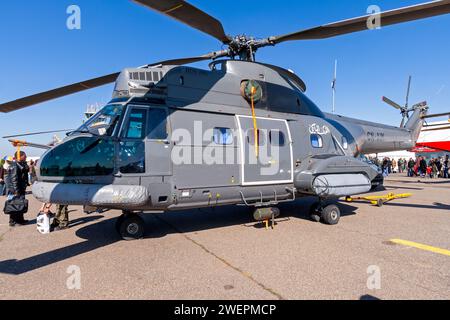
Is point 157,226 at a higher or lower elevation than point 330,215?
lower

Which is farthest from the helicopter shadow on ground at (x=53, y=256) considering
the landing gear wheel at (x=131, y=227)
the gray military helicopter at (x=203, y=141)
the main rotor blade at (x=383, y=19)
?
the main rotor blade at (x=383, y=19)

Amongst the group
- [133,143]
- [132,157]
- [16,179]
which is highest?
[133,143]

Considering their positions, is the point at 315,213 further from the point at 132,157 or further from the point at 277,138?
the point at 132,157

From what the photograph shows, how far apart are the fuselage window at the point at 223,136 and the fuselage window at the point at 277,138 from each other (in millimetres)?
1045

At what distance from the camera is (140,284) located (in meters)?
3.36

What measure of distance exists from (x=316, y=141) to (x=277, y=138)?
1455 mm

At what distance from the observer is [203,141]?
5297mm

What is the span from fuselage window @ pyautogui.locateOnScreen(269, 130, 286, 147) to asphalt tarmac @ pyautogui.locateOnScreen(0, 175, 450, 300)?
196cm

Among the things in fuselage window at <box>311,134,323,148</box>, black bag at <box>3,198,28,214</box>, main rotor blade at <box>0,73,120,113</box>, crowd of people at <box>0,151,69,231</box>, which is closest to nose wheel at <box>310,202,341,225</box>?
fuselage window at <box>311,134,323,148</box>

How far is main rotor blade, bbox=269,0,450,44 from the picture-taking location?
404 cm

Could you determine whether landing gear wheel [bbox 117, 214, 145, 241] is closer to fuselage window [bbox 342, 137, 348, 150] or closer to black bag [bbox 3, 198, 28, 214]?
black bag [bbox 3, 198, 28, 214]

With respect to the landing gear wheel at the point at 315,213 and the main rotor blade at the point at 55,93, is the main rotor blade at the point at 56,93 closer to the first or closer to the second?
the main rotor blade at the point at 55,93

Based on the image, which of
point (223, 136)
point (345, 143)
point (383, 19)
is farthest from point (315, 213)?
point (383, 19)
